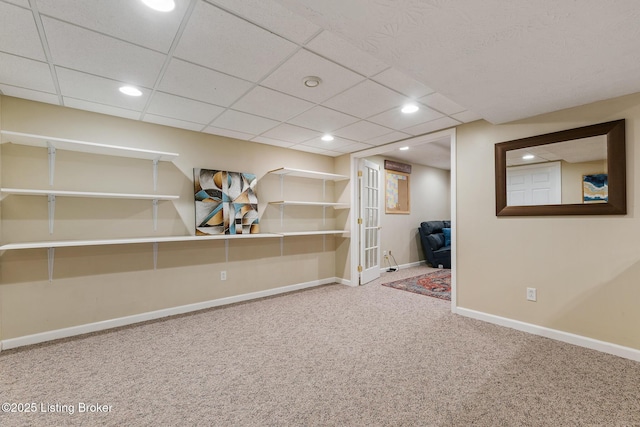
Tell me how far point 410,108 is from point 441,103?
0.28 meters

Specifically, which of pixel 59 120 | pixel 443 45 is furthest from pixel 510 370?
pixel 59 120

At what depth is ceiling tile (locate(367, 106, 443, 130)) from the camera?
Result: 297cm

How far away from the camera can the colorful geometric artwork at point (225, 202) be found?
3615mm

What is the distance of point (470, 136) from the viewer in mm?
3334

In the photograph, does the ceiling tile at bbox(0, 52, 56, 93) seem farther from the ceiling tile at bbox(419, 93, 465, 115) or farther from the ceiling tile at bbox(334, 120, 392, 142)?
→ the ceiling tile at bbox(419, 93, 465, 115)

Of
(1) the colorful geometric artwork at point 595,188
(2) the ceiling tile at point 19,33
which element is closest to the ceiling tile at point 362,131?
(1) the colorful geometric artwork at point 595,188

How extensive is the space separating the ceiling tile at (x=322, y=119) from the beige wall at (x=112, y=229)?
1.17 metres

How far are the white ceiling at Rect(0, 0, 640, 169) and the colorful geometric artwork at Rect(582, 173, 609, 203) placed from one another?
2.16 ft

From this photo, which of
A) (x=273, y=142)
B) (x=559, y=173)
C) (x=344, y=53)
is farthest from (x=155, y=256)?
(x=559, y=173)

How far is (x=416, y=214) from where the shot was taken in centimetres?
683

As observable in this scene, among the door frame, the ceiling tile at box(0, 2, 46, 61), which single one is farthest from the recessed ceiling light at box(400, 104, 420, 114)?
the ceiling tile at box(0, 2, 46, 61)

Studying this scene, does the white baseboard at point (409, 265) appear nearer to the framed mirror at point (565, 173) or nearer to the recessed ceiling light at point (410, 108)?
the framed mirror at point (565, 173)

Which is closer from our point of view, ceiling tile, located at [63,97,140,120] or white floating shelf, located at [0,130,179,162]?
white floating shelf, located at [0,130,179,162]

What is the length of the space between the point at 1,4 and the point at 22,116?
1621 mm
